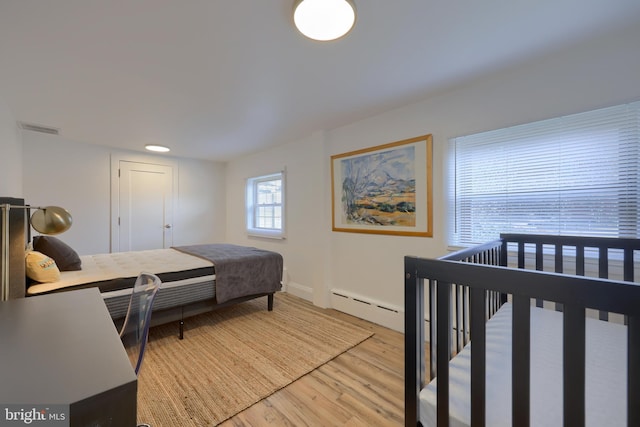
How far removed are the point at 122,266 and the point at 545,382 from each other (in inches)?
126

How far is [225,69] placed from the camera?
1.87 metres

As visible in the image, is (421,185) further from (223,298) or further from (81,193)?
(81,193)

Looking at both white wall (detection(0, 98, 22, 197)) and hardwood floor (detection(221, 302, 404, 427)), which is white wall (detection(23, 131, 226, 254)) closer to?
white wall (detection(0, 98, 22, 197))

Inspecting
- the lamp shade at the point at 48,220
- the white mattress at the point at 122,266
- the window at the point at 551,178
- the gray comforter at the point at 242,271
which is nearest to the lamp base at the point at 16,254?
the white mattress at the point at 122,266

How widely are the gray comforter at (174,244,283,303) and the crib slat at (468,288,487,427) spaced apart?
7.88ft

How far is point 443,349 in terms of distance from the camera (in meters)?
0.94

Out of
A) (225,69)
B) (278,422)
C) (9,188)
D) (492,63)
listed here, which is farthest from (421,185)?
(9,188)

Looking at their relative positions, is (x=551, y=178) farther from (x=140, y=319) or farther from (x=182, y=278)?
(x=182, y=278)

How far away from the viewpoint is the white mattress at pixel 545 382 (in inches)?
32.6

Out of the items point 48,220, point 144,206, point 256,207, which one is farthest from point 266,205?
point 48,220

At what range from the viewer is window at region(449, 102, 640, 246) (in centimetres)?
161

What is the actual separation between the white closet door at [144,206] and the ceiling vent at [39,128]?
0.92 meters

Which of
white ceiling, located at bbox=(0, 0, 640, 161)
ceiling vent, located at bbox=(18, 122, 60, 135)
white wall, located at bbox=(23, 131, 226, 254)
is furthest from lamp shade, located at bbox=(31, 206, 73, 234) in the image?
white wall, located at bbox=(23, 131, 226, 254)

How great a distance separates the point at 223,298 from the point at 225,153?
275cm
